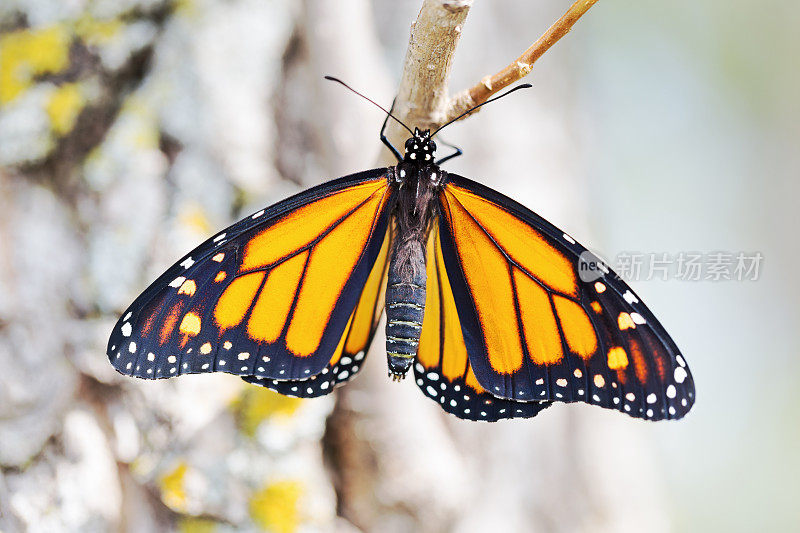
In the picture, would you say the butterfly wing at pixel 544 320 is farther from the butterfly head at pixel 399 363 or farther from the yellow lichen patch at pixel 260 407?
the yellow lichen patch at pixel 260 407

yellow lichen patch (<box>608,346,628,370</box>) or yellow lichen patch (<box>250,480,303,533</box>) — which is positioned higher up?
yellow lichen patch (<box>608,346,628,370</box>)

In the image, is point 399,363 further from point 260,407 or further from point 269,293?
point 260,407

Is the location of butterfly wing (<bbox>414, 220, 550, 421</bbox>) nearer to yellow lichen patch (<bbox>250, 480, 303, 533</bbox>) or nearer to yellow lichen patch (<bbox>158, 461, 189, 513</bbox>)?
yellow lichen patch (<bbox>250, 480, 303, 533</bbox>)

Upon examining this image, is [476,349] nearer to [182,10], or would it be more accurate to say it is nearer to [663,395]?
[663,395]

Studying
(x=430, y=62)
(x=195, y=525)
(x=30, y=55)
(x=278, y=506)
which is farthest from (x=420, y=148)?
(x=30, y=55)

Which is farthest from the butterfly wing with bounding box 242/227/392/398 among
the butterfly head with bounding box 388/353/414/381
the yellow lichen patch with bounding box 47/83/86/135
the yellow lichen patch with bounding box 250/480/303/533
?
A: the yellow lichen patch with bounding box 47/83/86/135

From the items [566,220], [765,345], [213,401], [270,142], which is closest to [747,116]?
[765,345]

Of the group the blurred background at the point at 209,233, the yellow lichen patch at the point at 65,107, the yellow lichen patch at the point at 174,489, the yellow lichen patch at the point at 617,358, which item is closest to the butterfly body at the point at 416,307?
the yellow lichen patch at the point at 617,358
